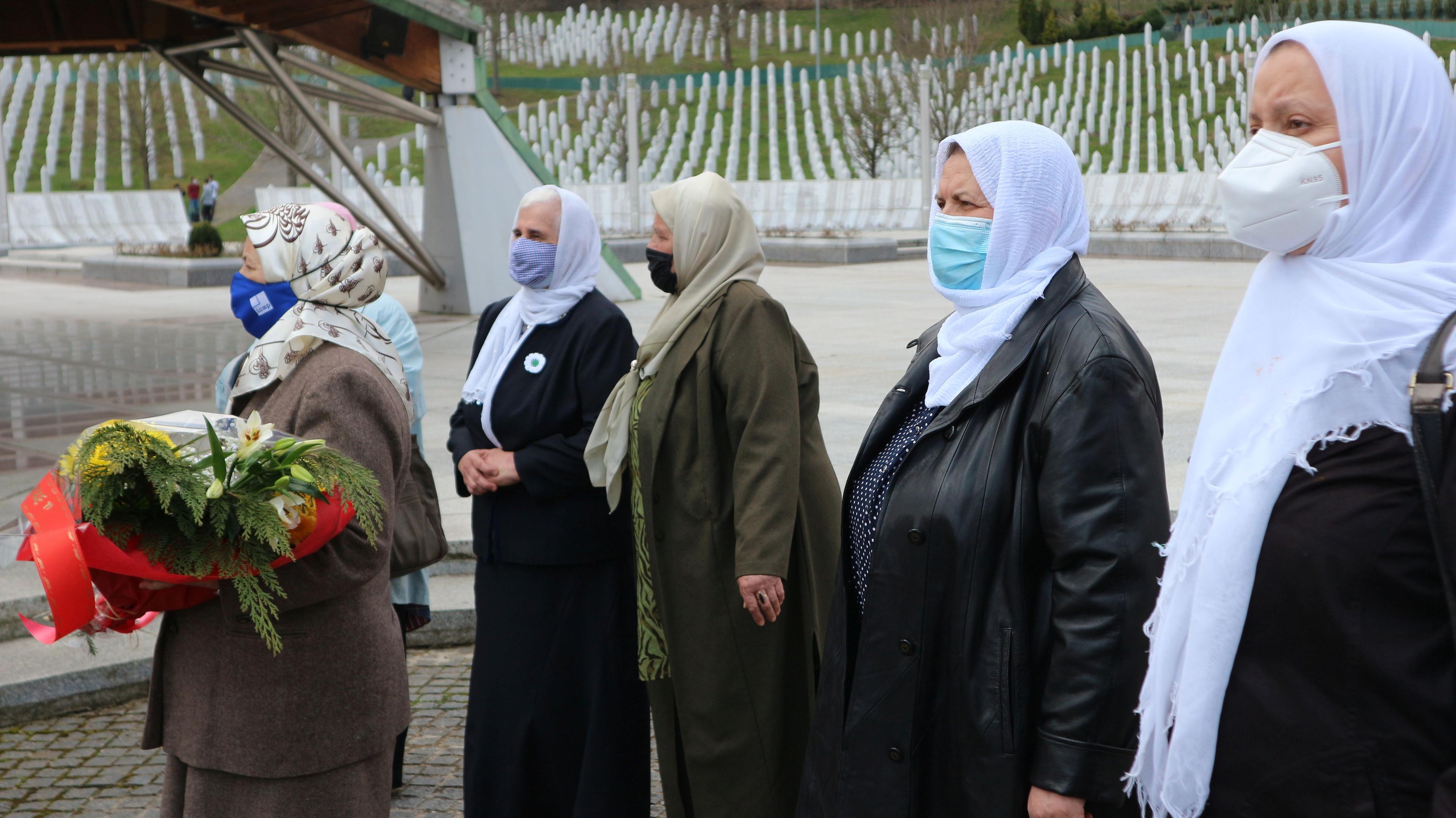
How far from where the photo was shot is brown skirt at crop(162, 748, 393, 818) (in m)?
2.70

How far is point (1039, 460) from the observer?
221cm

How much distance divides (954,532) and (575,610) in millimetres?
1625

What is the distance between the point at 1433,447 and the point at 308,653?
2.16 m

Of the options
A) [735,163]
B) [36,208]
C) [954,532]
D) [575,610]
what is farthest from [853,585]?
[735,163]

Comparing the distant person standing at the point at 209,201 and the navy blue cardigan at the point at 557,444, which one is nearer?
the navy blue cardigan at the point at 557,444

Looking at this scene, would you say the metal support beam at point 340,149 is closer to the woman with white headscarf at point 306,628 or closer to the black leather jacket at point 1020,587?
the woman with white headscarf at point 306,628

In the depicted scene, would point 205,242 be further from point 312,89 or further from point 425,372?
point 425,372

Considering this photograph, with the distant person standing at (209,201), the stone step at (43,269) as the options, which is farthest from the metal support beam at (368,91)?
the distant person standing at (209,201)

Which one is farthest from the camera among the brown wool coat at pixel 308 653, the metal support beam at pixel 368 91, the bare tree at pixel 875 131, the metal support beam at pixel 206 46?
the bare tree at pixel 875 131

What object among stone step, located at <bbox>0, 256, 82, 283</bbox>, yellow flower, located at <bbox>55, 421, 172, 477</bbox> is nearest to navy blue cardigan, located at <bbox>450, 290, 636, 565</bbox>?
yellow flower, located at <bbox>55, 421, 172, 477</bbox>

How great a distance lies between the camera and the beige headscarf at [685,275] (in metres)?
3.43

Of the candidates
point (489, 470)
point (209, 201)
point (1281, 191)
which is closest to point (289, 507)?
point (489, 470)

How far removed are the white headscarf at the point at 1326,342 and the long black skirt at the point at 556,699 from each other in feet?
6.44

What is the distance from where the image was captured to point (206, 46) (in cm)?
1348
